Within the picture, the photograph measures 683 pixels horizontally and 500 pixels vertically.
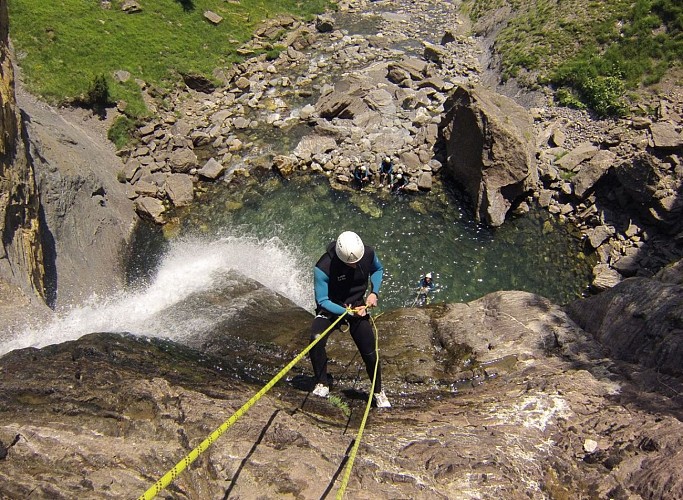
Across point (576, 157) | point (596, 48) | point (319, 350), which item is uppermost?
point (596, 48)

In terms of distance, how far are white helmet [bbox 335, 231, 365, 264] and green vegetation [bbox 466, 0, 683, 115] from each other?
928 inches

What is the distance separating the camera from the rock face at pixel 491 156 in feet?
68.2

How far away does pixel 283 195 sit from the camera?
872 inches

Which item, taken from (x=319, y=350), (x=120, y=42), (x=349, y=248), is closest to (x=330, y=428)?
(x=319, y=350)

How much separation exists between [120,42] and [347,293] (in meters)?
28.5

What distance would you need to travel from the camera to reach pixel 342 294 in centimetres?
852

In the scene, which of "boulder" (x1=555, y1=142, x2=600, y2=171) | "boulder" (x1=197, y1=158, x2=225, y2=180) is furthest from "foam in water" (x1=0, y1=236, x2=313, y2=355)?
"boulder" (x1=555, y1=142, x2=600, y2=171)

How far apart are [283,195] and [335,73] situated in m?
13.7

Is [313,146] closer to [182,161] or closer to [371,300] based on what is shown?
[182,161]

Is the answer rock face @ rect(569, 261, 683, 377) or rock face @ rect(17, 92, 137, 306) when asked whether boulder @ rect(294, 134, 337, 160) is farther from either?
rock face @ rect(569, 261, 683, 377)

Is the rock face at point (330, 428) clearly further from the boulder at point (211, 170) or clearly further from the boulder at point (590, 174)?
the boulder at point (211, 170)

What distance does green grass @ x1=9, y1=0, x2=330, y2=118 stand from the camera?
24.7 meters

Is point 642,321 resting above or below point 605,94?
below

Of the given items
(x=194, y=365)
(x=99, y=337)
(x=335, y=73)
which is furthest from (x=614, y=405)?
(x=335, y=73)
